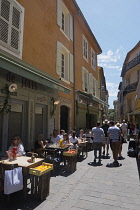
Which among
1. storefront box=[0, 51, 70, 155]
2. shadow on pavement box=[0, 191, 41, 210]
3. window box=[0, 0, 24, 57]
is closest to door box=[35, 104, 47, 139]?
storefront box=[0, 51, 70, 155]

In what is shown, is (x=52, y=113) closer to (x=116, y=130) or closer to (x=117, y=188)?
(x=116, y=130)

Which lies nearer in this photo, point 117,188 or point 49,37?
point 117,188

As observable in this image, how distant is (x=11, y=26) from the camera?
5.88m

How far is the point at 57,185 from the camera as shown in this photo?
4.10 meters

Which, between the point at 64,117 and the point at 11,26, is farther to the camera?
the point at 64,117

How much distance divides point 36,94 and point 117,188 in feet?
15.3

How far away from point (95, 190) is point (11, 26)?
588cm

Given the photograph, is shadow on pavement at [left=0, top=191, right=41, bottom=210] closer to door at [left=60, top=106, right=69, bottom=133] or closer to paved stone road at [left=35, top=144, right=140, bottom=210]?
paved stone road at [left=35, top=144, right=140, bottom=210]

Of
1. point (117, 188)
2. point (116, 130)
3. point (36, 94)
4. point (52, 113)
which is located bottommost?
point (117, 188)

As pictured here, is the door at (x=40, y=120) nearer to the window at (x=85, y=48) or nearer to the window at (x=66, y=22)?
the window at (x=66, y=22)

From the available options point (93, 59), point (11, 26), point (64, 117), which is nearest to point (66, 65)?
point (64, 117)

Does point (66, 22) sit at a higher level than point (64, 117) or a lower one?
higher

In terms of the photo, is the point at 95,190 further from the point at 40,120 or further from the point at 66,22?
the point at 66,22

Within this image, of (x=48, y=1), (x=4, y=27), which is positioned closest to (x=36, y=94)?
(x=4, y=27)
